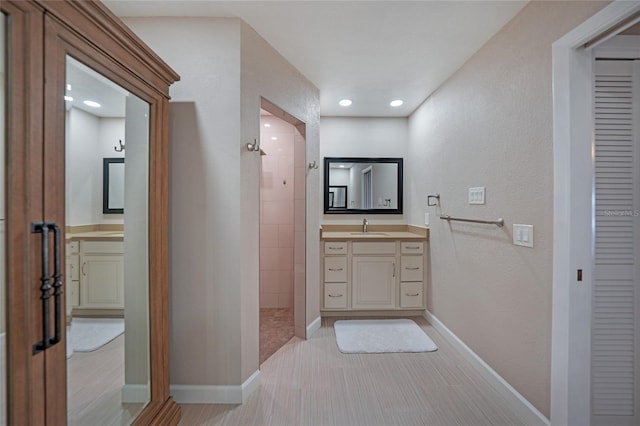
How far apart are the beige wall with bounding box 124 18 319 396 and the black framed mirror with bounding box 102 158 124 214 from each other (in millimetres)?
442

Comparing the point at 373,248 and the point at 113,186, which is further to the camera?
the point at 373,248

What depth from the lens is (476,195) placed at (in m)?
2.31

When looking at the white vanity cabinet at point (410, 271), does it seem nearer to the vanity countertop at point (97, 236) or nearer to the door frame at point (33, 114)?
the vanity countertop at point (97, 236)

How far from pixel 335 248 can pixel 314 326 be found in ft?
2.74

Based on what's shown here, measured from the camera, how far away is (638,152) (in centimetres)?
151

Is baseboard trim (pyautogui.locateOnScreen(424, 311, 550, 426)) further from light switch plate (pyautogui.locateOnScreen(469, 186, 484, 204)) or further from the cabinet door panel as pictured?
the cabinet door panel

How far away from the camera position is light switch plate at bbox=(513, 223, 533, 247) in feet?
5.67

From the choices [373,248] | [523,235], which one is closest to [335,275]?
[373,248]

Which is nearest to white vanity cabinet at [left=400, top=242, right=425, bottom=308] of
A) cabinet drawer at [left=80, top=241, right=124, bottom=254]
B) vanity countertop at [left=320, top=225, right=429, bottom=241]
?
vanity countertop at [left=320, top=225, right=429, bottom=241]

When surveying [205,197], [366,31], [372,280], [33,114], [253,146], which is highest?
[366,31]

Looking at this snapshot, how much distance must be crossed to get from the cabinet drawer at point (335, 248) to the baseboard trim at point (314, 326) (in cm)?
72

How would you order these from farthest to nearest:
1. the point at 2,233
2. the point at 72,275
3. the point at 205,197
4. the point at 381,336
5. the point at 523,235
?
the point at 381,336
the point at 205,197
the point at 523,235
the point at 72,275
the point at 2,233

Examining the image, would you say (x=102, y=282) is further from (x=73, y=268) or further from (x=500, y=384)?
(x=500, y=384)

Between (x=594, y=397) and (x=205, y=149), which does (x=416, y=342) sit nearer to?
(x=594, y=397)
